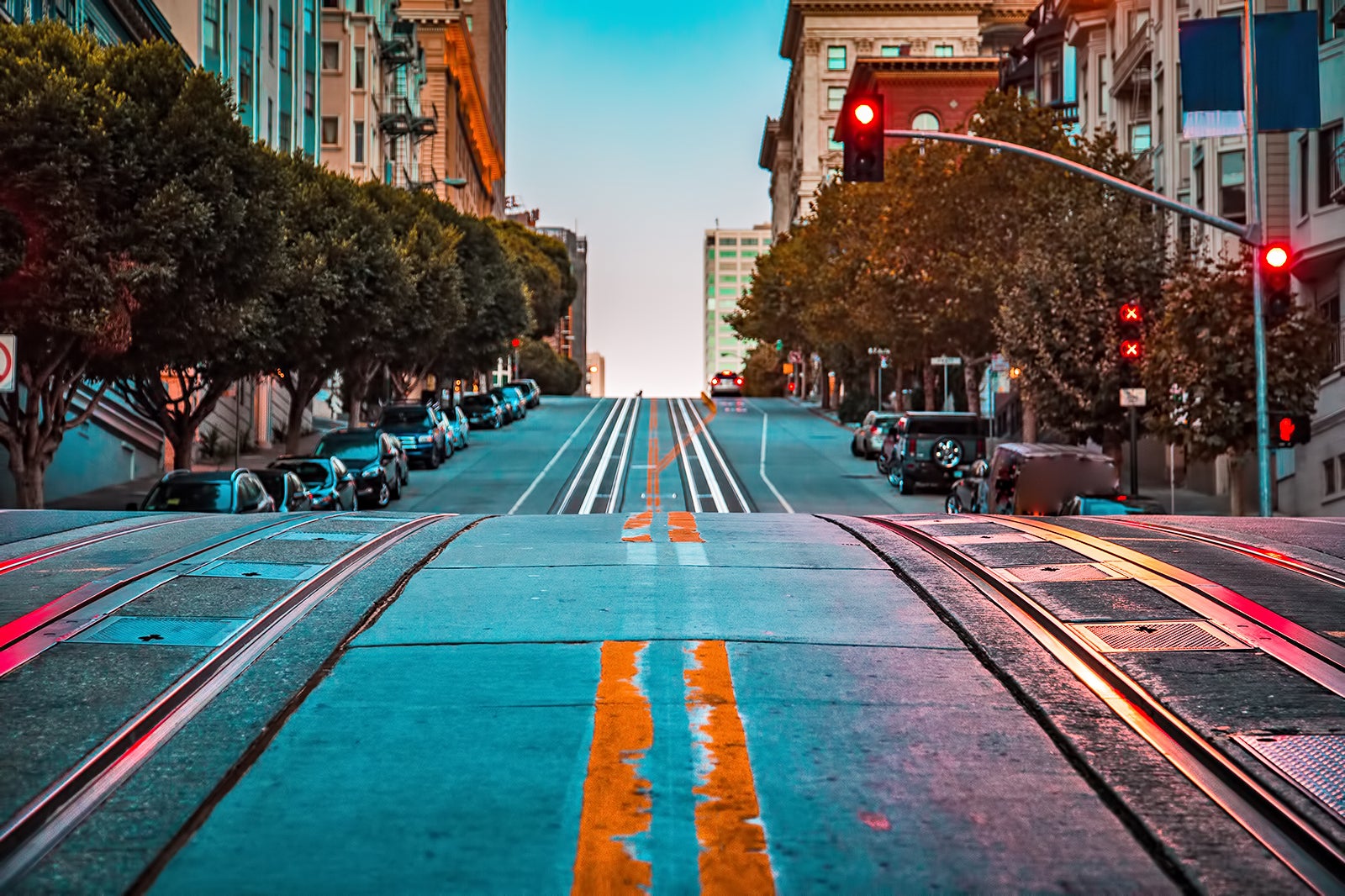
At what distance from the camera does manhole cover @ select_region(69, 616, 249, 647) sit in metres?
8.98

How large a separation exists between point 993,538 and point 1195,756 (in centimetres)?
759

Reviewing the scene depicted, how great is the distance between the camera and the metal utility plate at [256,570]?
37.8 ft

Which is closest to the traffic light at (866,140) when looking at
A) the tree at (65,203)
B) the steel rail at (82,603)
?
the steel rail at (82,603)

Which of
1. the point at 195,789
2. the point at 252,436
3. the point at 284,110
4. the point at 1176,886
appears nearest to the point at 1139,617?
the point at 1176,886

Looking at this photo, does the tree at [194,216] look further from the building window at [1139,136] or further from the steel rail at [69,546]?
the building window at [1139,136]

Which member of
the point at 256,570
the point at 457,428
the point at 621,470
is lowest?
the point at 256,570

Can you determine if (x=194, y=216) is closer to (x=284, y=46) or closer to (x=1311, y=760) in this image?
(x=1311, y=760)

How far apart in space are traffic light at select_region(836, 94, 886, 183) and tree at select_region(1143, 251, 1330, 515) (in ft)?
31.6

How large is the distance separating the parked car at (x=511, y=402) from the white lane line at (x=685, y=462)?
7.45 metres

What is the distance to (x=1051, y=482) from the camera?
23422mm

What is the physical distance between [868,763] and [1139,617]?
157 inches

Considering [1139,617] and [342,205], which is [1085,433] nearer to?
[342,205]

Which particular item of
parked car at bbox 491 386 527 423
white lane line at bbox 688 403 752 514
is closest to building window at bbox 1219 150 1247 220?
white lane line at bbox 688 403 752 514

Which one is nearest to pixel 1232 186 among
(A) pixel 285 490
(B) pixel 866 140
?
(B) pixel 866 140
